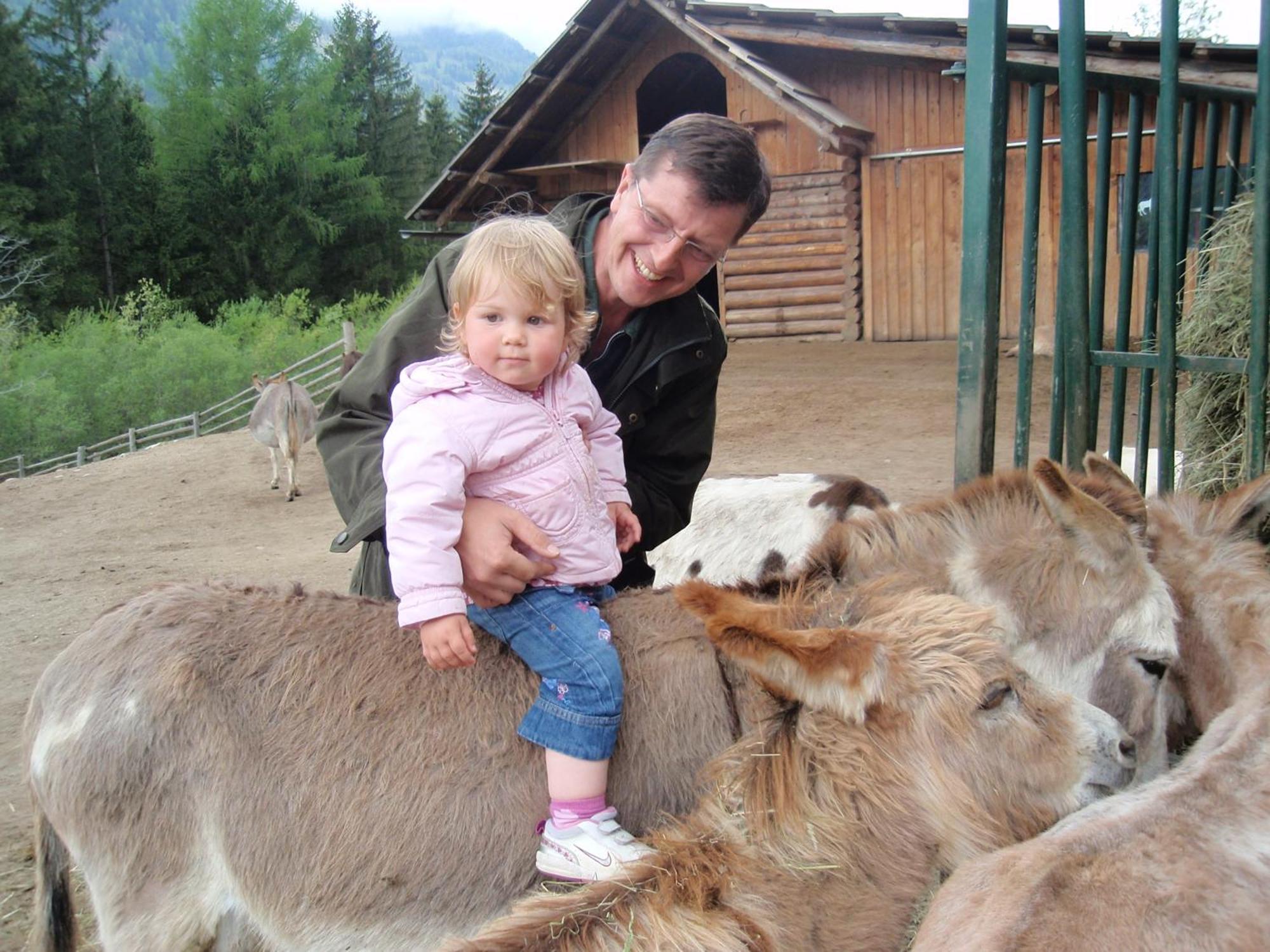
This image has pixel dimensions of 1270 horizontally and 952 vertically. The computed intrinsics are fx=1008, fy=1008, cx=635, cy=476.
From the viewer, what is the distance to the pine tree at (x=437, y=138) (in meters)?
57.7

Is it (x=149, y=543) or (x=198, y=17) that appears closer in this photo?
(x=149, y=543)

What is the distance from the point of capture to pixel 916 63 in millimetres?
15070

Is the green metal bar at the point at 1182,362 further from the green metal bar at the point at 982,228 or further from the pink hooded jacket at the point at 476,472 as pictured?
the pink hooded jacket at the point at 476,472

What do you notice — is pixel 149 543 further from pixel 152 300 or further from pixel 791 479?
pixel 152 300

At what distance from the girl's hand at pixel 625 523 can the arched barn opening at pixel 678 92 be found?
51.4ft

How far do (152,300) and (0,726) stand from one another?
120 ft

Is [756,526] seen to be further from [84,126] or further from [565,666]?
[84,126]

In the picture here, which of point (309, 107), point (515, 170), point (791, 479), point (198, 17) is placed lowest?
point (791, 479)

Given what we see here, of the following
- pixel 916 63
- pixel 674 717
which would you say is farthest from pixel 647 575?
pixel 916 63

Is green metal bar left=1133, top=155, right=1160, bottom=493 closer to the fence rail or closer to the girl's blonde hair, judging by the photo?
the girl's blonde hair

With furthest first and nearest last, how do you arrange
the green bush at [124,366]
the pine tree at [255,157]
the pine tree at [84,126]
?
the pine tree at [255,157]
the pine tree at [84,126]
the green bush at [124,366]

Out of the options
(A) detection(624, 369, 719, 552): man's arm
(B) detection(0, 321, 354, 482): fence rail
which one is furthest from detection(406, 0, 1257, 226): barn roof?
(A) detection(624, 369, 719, 552): man's arm

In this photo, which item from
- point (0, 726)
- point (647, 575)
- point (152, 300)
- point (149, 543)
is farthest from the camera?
point (152, 300)

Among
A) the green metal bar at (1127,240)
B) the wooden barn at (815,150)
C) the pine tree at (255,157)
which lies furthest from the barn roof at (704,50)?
the pine tree at (255,157)
